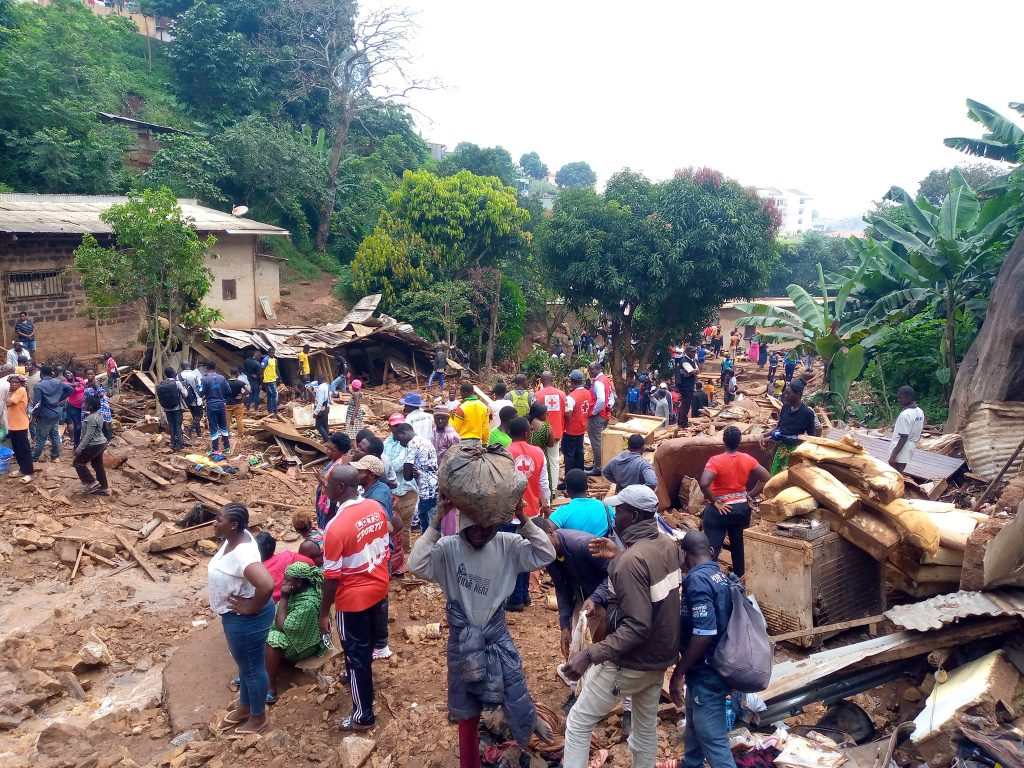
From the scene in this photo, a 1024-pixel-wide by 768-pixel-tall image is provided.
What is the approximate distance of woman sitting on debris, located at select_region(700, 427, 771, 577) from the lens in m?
6.22

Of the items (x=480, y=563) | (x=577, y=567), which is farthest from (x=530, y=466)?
(x=480, y=563)

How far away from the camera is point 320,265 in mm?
29422

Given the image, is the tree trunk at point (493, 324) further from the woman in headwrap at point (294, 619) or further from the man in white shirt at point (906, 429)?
the woman in headwrap at point (294, 619)

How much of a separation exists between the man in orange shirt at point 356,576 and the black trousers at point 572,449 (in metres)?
4.89

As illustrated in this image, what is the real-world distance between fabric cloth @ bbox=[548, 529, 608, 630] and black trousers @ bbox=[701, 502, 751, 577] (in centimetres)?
175

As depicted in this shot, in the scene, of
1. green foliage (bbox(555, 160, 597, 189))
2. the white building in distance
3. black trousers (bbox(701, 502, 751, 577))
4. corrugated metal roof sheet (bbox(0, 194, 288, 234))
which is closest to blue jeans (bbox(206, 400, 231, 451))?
corrugated metal roof sheet (bbox(0, 194, 288, 234))

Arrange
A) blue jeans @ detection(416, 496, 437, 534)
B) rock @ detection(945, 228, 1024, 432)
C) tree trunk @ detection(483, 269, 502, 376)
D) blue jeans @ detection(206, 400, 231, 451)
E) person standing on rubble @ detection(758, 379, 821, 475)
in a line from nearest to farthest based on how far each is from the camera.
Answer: blue jeans @ detection(416, 496, 437, 534), person standing on rubble @ detection(758, 379, 821, 475), rock @ detection(945, 228, 1024, 432), blue jeans @ detection(206, 400, 231, 451), tree trunk @ detection(483, 269, 502, 376)

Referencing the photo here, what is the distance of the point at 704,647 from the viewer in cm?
373

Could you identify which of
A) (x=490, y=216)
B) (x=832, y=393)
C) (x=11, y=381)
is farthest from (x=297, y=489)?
(x=490, y=216)

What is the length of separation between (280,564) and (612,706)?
2.71 m

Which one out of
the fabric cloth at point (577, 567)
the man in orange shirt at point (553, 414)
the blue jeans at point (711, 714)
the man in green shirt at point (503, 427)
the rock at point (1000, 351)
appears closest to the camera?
the blue jeans at point (711, 714)

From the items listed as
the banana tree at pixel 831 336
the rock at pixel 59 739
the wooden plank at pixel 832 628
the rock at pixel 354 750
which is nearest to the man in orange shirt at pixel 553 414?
the wooden plank at pixel 832 628

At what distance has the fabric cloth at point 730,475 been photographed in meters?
6.21

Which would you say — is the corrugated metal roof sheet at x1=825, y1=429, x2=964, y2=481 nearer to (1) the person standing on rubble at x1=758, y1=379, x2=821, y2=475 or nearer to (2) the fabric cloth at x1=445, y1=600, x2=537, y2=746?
(1) the person standing on rubble at x1=758, y1=379, x2=821, y2=475
